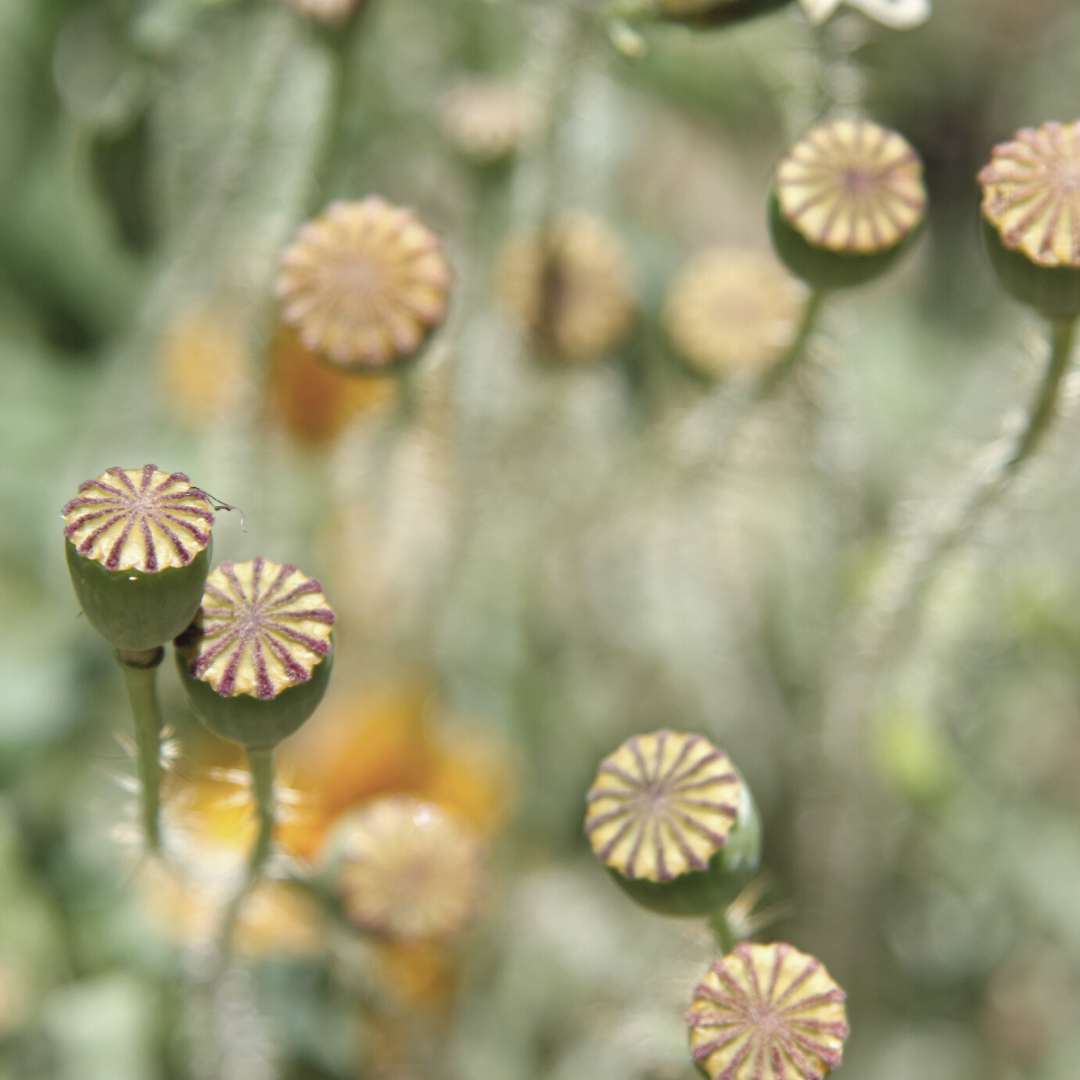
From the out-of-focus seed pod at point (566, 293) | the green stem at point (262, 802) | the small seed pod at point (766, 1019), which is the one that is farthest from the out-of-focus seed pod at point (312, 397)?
the small seed pod at point (766, 1019)

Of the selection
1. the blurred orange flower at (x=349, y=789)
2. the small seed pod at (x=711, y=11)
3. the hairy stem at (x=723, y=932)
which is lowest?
the blurred orange flower at (x=349, y=789)

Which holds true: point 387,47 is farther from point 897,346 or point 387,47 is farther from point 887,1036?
point 887,1036

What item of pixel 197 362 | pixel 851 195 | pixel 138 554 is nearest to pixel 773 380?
pixel 851 195

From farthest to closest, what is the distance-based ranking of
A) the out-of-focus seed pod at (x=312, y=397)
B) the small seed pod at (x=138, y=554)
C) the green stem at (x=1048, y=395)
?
1. the out-of-focus seed pod at (x=312, y=397)
2. the green stem at (x=1048, y=395)
3. the small seed pod at (x=138, y=554)

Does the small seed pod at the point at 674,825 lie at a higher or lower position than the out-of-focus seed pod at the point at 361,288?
lower

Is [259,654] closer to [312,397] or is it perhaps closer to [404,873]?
[404,873]

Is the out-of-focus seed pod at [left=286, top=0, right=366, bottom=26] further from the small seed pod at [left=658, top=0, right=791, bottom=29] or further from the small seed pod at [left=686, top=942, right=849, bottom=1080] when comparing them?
the small seed pod at [left=686, top=942, right=849, bottom=1080]

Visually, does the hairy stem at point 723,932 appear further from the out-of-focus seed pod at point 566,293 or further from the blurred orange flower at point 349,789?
the out-of-focus seed pod at point 566,293
